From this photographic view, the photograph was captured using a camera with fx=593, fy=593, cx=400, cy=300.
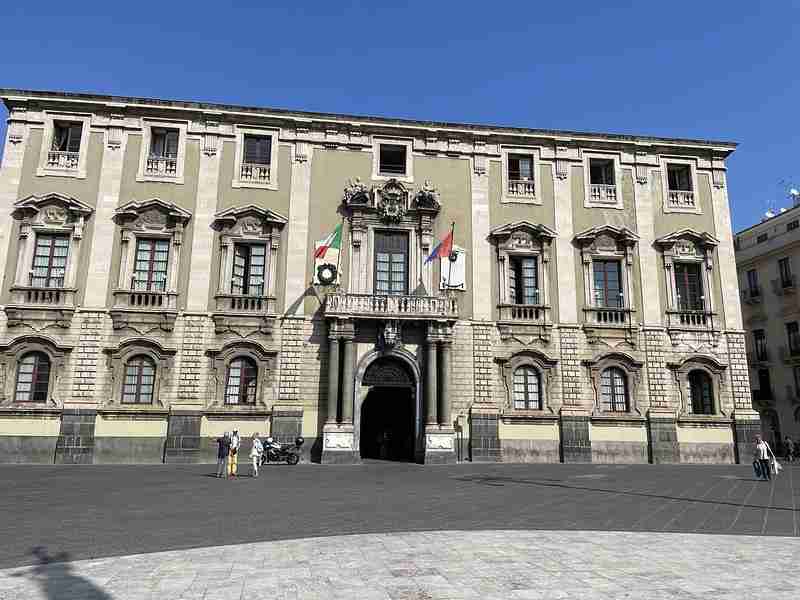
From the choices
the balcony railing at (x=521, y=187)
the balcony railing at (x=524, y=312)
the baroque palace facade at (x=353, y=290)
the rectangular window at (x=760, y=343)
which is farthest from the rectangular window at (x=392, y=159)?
the rectangular window at (x=760, y=343)

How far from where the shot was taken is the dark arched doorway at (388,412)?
26.5 m

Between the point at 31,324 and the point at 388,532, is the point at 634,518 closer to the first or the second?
the point at 388,532

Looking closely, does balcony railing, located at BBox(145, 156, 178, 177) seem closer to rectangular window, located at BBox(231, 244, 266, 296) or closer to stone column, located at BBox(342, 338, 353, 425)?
rectangular window, located at BBox(231, 244, 266, 296)

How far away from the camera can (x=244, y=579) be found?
23.8ft

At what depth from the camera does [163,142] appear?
27656mm

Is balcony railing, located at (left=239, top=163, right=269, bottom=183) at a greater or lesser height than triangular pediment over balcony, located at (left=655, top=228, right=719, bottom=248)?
greater

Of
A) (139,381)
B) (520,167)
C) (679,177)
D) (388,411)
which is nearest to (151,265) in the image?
(139,381)

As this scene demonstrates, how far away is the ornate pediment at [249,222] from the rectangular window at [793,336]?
117ft

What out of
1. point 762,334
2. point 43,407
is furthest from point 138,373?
point 762,334

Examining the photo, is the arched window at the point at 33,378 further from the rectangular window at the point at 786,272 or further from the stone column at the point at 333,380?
the rectangular window at the point at 786,272

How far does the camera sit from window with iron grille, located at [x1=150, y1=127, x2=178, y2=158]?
27.4 meters

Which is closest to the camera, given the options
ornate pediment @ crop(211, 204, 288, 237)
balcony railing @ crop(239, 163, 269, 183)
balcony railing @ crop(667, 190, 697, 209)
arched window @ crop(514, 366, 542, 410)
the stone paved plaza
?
the stone paved plaza

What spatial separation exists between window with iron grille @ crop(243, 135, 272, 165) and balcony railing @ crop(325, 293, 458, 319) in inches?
300

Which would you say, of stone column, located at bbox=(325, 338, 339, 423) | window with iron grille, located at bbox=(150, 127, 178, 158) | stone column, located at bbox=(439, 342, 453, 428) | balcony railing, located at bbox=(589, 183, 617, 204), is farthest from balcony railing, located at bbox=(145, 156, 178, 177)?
balcony railing, located at bbox=(589, 183, 617, 204)
